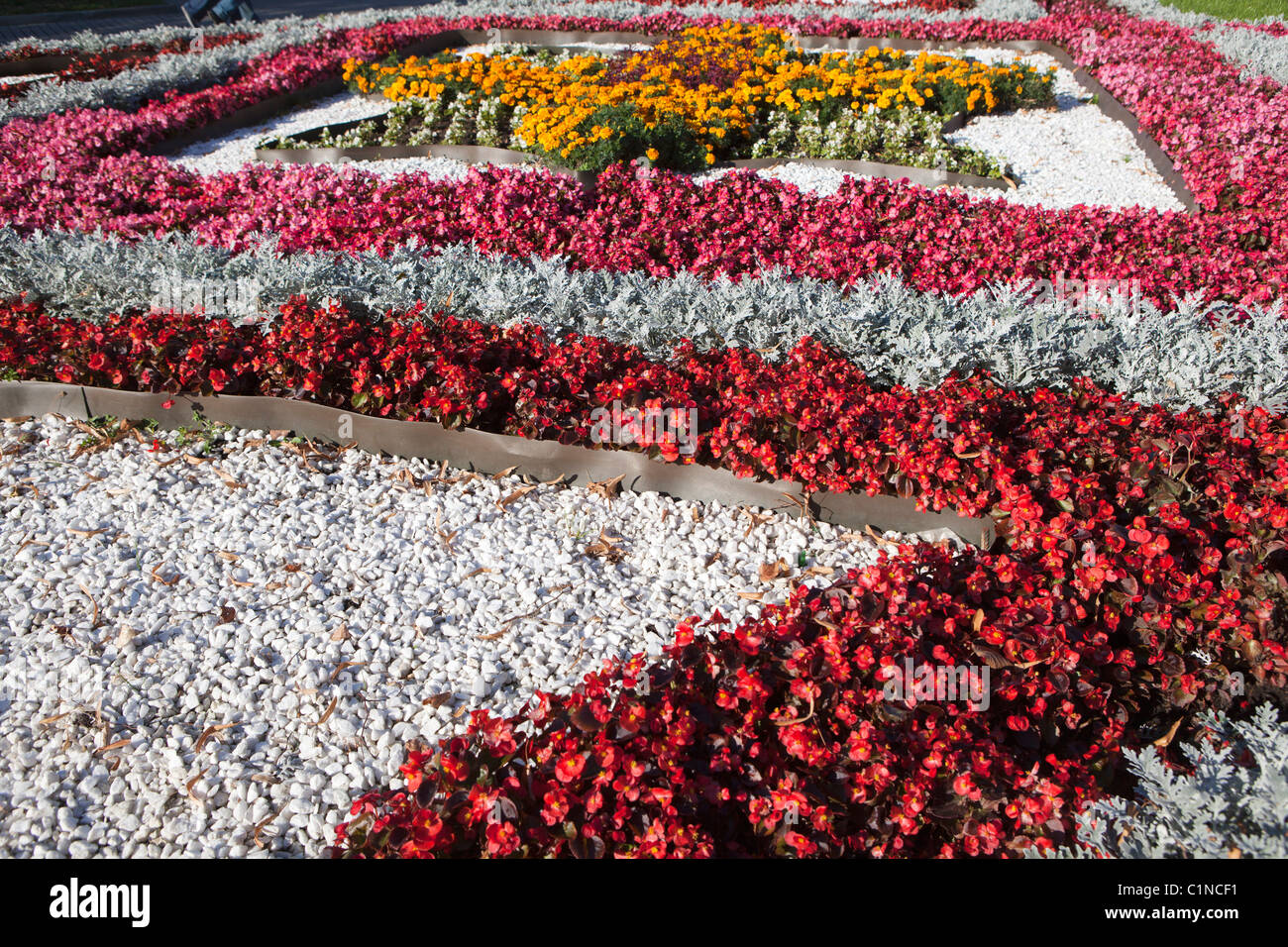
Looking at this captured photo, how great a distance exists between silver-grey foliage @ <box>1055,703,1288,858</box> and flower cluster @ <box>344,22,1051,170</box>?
688cm

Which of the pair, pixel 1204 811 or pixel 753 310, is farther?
pixel 753 310

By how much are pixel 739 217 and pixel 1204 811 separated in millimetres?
5127

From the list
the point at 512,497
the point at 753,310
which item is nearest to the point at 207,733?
the point at 512,497

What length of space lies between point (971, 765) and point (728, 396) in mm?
1958

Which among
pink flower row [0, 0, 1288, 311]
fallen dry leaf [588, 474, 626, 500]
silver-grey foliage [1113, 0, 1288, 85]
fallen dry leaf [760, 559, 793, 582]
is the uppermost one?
silver-grey foliage [1113, 0, 1288, 85]

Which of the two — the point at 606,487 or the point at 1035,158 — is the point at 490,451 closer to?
the point at 606,487

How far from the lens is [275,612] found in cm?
312

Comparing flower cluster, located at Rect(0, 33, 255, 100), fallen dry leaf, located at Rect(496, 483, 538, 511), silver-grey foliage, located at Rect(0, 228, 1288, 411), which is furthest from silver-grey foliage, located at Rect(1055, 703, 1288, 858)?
flower cluster, located at Rect(0, 33, 255, 100)

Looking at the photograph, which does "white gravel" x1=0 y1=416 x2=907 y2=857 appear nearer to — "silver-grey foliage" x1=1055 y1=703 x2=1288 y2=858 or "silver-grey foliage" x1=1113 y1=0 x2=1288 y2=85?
"silver-grey foliage" x1=1055 y1=703 x2=1288 y2=858

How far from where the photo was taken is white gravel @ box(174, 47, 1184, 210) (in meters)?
7.63

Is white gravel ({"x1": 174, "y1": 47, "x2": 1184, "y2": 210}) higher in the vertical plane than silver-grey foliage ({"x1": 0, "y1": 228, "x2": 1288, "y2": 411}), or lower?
higher

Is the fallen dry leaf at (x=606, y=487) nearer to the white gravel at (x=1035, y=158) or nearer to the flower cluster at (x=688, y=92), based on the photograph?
the white gravel at (x=1035, y=158)
